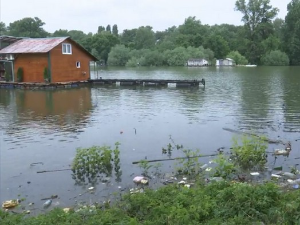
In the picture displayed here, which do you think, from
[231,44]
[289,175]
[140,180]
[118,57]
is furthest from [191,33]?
[140,180]

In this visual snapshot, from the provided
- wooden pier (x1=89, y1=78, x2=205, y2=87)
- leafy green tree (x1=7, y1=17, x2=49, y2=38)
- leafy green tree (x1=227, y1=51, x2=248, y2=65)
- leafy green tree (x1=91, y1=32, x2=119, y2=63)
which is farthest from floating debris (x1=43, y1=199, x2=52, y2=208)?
leafy green tree (x1=91, y1=32, x2=119, y2=63)

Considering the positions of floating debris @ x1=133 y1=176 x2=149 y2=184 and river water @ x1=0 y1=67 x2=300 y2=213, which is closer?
floating debris @ x1=133 y1=176 x2=149 y2=184

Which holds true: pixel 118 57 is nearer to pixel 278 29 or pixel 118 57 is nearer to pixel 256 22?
pixel 256 22

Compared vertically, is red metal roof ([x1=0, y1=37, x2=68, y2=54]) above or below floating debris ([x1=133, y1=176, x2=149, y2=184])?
above

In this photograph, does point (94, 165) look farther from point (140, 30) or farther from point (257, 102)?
point (140, 30)

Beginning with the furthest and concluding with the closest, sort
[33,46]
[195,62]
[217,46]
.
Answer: [217,46], [195,62], [33,46]

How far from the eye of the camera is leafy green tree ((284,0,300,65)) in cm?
9950

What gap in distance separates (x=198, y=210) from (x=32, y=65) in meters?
35.1

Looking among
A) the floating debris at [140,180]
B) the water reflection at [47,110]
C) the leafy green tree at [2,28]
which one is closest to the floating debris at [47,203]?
the floating debris at [140,180]

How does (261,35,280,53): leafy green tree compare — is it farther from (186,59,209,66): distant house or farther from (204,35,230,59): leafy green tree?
(186,59,209,66): distant house

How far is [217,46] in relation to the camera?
113m

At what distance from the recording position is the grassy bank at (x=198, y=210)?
6.19m

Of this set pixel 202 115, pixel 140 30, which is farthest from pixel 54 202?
pixel 140 30

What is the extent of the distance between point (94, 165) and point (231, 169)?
433 centimetres
